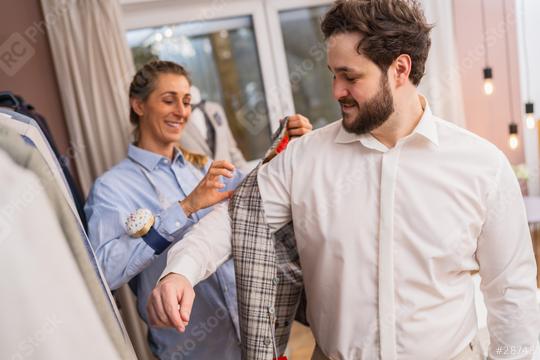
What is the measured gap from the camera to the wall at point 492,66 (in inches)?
146

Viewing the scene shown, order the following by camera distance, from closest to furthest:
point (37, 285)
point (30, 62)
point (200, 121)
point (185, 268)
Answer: point (37, 285), point (185, 268), point (30, 62), point (200, 121)

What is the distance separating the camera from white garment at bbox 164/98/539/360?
1099 millimetres

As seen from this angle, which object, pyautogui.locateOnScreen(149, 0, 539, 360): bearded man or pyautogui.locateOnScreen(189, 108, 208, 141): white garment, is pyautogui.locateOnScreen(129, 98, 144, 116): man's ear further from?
pyautogui.locateOnScreen(189, 108, 208, 141): white garment

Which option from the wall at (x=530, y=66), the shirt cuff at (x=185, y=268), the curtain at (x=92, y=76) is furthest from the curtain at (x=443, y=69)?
the shirt cuff at (x=185, y=268)

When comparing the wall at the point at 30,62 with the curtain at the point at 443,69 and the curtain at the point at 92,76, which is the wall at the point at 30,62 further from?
the curtain at the point at 443,69

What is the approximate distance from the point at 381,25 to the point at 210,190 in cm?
58

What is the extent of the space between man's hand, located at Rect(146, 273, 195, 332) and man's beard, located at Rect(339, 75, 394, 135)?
522mm

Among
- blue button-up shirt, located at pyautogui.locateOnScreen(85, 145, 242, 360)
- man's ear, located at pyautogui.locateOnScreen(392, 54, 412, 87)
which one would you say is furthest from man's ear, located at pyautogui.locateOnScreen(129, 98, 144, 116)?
man's ear, located at pyautogui.locateOnScreen(392, 54, 412, 87)

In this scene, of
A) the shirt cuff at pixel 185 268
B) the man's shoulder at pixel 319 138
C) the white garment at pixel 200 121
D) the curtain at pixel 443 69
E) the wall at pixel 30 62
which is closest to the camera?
the shirt cuff at pixel 185 268

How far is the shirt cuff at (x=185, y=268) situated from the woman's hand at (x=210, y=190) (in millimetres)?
256

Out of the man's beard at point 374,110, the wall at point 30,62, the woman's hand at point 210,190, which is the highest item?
the wall at point 30,62

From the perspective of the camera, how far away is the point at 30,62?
2594 millimetres

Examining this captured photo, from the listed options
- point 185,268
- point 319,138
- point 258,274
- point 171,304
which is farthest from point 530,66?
point 171,304

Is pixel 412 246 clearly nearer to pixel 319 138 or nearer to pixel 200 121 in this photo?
pixel 319 138
